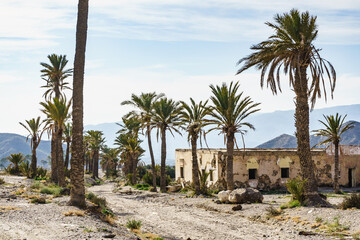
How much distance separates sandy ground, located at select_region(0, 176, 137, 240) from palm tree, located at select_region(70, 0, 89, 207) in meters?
0.89

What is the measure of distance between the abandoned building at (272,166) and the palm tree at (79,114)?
15679 millimetres

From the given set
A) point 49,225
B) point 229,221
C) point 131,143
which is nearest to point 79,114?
point 49,225

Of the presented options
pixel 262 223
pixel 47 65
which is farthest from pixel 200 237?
pixel 47 65

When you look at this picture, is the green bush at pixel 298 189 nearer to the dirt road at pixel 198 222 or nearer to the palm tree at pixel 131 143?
the dirt road at pixel 198 222

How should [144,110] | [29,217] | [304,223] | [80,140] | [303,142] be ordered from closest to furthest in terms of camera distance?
[29,217] < [304,223] < [80,140] < [303,142] < [144,110]

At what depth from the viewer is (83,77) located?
18516 millimetres

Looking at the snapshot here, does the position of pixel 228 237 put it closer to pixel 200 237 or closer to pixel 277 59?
pixel 200 237

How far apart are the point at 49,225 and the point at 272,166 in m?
24.7

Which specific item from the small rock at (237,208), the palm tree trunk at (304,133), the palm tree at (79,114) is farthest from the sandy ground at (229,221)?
the palm tree at (79,114)

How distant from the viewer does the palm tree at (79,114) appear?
17984mm

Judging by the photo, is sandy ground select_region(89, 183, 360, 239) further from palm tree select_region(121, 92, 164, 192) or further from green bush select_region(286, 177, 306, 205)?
palm tree select_region(121, 92, 164, 192)

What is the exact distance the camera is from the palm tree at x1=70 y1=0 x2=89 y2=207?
17984 millimetres

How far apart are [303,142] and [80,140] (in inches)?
436

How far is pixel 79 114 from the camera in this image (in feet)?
59.9
